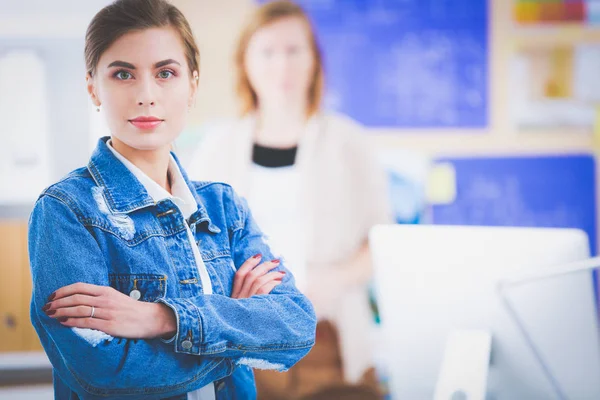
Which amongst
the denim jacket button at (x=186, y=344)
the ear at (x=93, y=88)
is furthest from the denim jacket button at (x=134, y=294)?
the ear at (x=93, y=88)

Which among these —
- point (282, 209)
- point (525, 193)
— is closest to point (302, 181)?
point (282, 209)

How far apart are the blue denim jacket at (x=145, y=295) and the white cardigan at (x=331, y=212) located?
5.47 feet

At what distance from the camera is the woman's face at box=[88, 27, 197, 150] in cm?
114

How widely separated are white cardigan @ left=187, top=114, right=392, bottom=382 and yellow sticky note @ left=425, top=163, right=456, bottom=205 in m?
0.28

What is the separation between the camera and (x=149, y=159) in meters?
1.19

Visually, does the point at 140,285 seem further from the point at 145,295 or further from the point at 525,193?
the point at 525,193

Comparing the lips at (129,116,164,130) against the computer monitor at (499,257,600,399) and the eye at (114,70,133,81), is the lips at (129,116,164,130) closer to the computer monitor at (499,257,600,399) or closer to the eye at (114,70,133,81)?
the eye at (114,70,133,81)

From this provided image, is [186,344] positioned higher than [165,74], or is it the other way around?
[165,74]

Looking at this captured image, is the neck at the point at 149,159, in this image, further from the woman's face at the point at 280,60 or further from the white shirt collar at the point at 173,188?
the woman's face at the point at 280,60

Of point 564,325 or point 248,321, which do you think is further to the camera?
point 564,325

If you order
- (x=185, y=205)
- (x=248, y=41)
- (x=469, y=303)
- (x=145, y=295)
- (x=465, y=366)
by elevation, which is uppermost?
(x=248, y=41)

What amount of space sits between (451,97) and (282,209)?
3.22 feet

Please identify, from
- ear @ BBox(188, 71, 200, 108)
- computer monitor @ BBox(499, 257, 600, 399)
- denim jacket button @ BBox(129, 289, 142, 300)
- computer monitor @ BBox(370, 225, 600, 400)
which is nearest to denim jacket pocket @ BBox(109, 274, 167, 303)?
denim jacket button @ BBox(129, 289, 142, 300)

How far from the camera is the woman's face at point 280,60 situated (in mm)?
2941
